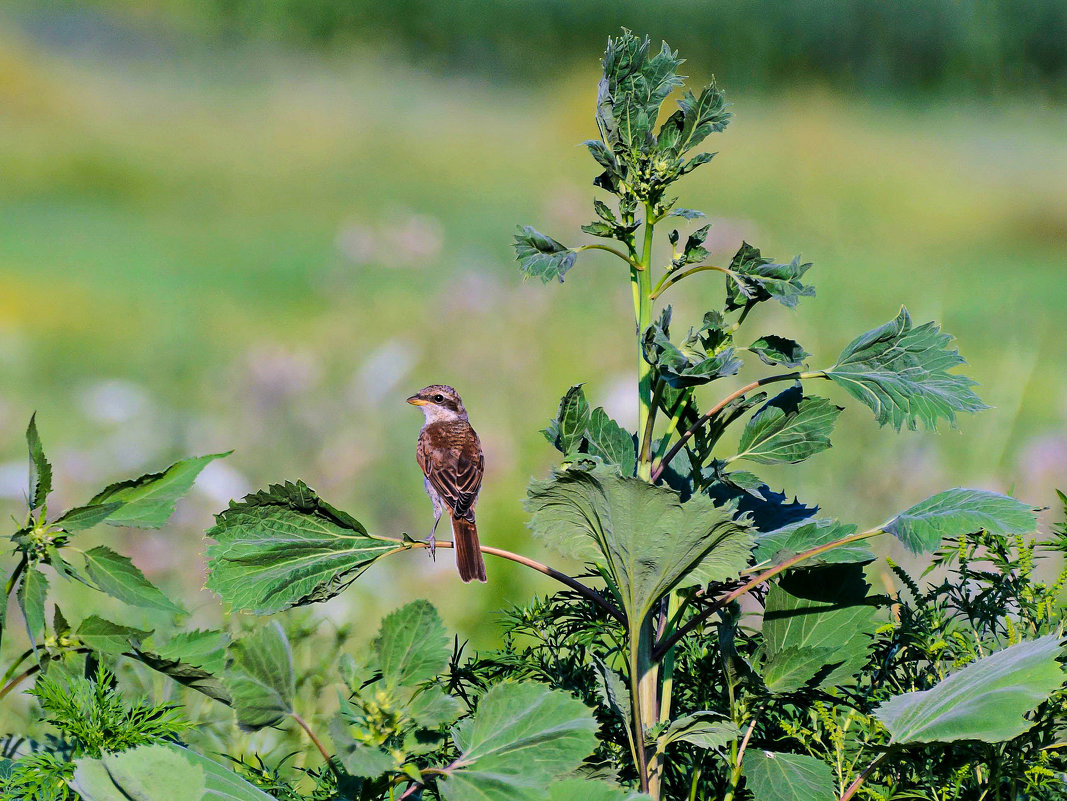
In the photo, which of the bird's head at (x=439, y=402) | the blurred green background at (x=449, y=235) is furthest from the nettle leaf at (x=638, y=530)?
the blurred green background at (x=449, y=235)

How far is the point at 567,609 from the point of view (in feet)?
1.76

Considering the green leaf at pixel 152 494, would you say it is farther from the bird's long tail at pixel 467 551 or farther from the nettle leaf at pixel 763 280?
the nettle leaf at pixel 763 280

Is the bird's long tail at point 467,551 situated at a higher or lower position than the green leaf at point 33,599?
higher

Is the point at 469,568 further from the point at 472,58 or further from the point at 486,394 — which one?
the point at 472,58

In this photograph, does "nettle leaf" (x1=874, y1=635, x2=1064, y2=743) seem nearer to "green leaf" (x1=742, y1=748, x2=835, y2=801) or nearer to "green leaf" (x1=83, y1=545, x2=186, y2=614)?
"green leaf" (x1=742, y1=748, x2=835, y2=801)

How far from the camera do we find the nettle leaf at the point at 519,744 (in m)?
0.36

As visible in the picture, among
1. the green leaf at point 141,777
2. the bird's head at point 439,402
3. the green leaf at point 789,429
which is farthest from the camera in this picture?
the bird's head at point 439,402

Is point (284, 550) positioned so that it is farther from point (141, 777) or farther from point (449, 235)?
point (449, 235)

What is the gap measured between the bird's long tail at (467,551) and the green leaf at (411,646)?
2.3 inches

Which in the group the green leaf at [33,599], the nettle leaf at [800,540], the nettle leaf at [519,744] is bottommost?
the nettle leaf at [519,744]

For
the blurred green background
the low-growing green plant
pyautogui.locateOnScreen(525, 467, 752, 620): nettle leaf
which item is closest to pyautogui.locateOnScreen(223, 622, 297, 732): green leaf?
the low-growing green plant

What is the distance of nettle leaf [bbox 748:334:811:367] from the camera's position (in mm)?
424

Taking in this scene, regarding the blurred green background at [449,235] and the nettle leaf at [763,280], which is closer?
→ the nettle leaf at [763,280]

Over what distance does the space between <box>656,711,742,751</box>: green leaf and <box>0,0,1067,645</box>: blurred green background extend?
2.20ft
